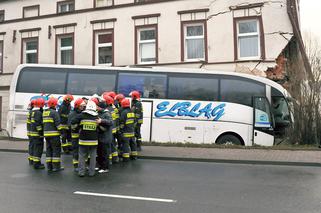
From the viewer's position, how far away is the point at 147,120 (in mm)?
13531

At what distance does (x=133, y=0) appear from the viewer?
65.1 ft

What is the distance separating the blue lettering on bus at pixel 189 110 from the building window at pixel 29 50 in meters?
12.2

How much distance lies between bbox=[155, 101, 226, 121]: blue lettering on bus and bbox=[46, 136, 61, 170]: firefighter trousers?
17.6ft

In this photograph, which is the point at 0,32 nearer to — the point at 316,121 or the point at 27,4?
the point at 27,4

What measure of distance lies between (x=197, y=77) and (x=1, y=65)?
603 inches

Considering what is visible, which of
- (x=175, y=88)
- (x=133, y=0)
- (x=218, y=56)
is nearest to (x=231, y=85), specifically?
(x=175, y=88)

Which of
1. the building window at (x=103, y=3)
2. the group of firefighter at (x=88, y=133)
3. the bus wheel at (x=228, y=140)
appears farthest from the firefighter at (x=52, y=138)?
the building window at (x=103, y=3)

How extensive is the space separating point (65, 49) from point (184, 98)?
11.0 metres

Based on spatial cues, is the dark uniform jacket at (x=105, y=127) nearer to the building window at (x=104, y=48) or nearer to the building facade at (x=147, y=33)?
the building facade at (x=147, y=33)

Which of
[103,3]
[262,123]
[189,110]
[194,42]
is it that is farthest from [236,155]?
[103,3]

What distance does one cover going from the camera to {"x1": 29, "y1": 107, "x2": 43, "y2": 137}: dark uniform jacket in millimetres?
9055

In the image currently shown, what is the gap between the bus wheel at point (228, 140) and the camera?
12836mm

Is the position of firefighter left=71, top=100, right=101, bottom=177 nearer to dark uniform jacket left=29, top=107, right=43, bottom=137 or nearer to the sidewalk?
dark uniform jacket left=29, top=107, right=43, bottom=137

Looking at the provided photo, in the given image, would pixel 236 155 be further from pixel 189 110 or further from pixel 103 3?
pixel 103 3
